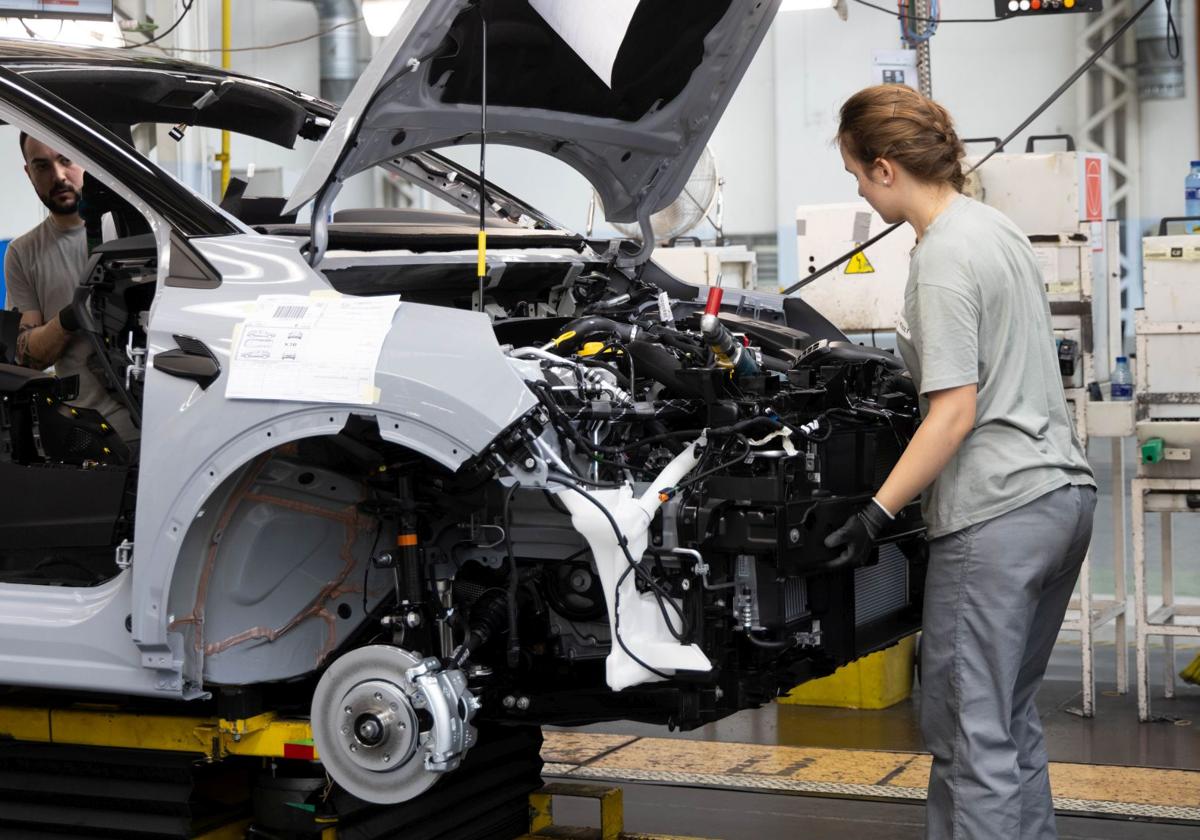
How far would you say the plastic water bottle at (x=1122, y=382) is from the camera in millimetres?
5809

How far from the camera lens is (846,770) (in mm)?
4844

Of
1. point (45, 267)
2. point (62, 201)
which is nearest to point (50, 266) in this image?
point (45, 267)

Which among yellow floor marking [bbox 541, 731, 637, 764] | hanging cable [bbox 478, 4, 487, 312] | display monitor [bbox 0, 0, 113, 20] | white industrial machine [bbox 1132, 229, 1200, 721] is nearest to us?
hanging cable [bbox 478, 4, 487, 312]

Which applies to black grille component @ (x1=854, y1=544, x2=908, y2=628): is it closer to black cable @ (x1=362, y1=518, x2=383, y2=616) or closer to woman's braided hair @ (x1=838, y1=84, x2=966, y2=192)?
woman's braided hair @ (x1=838, y1=84, x2=966, y2=192)

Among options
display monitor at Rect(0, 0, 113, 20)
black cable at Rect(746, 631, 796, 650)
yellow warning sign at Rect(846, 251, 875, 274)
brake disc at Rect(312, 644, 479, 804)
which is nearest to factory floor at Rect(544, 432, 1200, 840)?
black cable at Rect(746, 631, 796, 650)

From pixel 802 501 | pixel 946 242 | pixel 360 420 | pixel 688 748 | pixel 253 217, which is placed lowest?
pixel 688 748

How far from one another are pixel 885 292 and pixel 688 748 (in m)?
2.07

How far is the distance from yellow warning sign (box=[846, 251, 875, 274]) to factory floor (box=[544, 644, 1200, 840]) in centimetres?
177

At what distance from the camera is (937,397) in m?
2.87

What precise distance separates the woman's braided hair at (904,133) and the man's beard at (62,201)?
8.55 ft

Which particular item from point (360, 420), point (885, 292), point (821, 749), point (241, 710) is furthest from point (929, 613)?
point (885, 292)

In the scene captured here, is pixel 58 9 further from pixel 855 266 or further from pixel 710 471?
pixel 710 471

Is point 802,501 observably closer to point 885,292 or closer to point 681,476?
point 681,476

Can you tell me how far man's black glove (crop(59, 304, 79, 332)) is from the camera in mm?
3471
